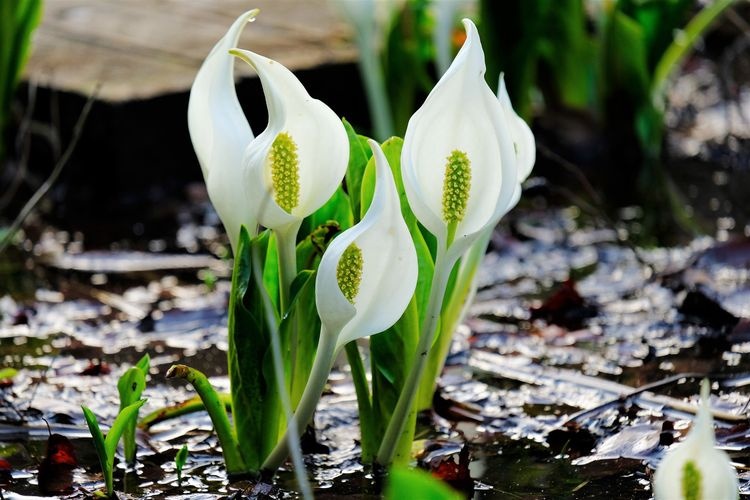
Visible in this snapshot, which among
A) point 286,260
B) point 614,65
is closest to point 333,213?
point 286,260

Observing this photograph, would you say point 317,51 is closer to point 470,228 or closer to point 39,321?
point 39,321

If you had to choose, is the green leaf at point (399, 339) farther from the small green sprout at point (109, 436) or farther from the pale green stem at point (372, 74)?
the pale green stem at point (372, 74)

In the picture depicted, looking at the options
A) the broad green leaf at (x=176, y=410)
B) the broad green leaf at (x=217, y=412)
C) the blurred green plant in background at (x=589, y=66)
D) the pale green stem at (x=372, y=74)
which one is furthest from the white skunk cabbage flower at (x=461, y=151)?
the blurred green plant in background at (x=589, y=66)

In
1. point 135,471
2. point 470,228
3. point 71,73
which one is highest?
point 71,73

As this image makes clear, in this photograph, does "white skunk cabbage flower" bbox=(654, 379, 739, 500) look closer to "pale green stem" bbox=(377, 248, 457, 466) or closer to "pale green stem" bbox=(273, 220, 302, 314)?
"pale green stem" bbox=(377, 248, 457, 466)

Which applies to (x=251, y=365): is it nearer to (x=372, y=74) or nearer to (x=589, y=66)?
(x=372, y=74)

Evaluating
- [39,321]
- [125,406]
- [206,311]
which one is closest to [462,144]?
[125,406]
